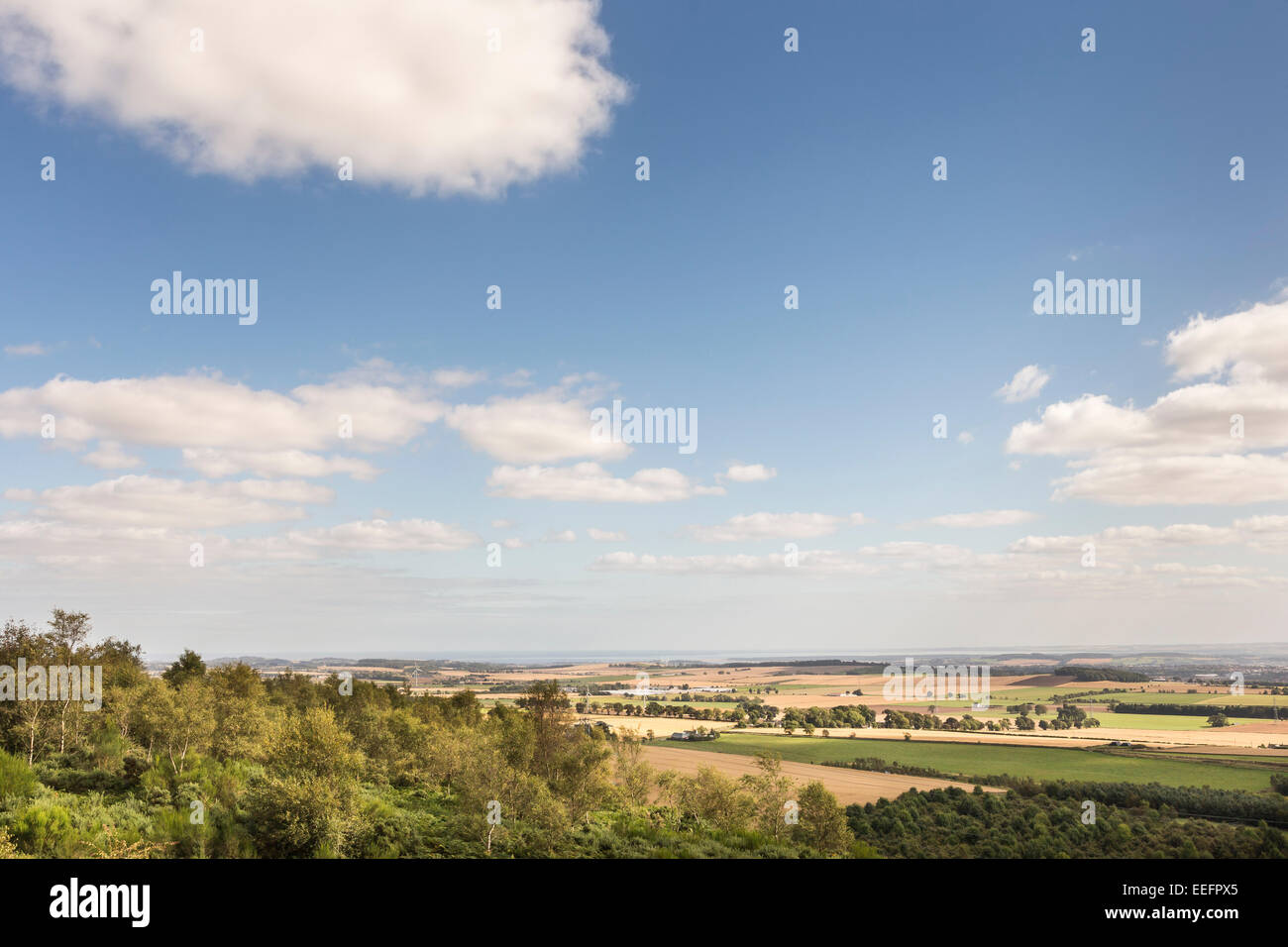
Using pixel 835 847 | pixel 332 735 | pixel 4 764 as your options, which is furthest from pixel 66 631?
pixel 835 847

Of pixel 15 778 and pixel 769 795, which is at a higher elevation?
pixel 15 778

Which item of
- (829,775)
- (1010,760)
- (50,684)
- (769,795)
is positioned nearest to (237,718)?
(50,684)

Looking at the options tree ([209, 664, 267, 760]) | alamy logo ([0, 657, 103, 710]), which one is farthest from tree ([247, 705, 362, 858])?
alamy logo ([0, 657, 103, 710])

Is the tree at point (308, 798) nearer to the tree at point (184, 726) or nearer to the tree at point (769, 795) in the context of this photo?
the tree at point (184, 726)
